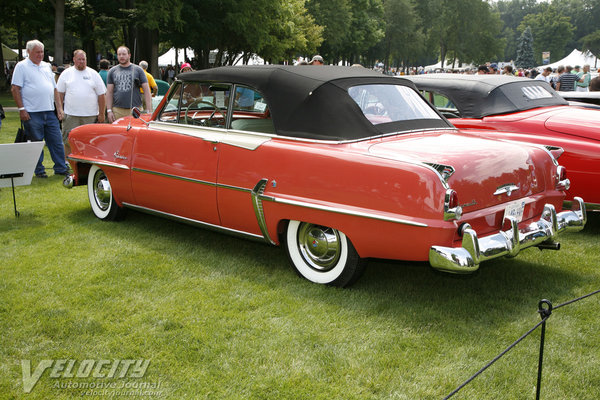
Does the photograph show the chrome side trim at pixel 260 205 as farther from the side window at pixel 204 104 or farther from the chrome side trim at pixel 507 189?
the chrome side trim at pixel 507 189

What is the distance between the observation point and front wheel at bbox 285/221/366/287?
4.39m

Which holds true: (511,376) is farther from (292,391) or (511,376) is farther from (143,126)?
(143,126)

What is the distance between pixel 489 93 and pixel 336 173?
3651 mm

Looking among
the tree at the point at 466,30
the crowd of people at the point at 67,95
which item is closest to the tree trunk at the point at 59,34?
the crowd of people at the point at 67,95

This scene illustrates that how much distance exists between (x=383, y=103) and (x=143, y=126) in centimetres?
246

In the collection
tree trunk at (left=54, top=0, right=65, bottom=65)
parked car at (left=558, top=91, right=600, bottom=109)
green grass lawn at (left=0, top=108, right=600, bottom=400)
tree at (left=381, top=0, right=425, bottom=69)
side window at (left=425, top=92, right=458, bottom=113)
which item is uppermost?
tree at (left=381, top=0, right=425, bottom=69)

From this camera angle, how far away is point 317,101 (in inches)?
183

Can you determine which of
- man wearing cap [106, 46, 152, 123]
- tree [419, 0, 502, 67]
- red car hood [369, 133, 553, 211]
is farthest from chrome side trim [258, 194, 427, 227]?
tree [419, 0, 502, 67]

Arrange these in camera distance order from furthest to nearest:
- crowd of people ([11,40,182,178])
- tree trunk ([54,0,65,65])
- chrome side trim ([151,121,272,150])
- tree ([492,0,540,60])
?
1. tree ([492,0,540,60])
2. tree trunk ([54,0,65,65])
3. crowd of people ([11,40,182,178])
4. chrome side trim ([151,121,272,150])

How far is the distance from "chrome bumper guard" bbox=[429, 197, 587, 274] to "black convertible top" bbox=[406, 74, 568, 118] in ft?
8.52

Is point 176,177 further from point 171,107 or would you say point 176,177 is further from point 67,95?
point 67,95

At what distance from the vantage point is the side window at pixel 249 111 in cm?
496

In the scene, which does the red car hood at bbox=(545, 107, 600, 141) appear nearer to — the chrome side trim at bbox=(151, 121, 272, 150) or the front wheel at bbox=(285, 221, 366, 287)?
the front wheel at bbox=(285, 221, 366, 287)

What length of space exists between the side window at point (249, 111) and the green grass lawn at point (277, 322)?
1.18m
